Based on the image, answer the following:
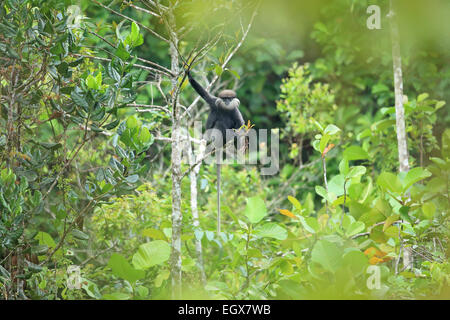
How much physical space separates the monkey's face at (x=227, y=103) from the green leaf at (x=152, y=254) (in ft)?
1.60

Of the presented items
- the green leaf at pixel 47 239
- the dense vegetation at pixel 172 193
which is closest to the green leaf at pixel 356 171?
the dense vegetation at pixel 172 193

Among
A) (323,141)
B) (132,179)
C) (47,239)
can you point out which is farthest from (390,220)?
(47,239)

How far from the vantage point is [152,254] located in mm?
1003

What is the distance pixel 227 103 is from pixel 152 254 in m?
0.52

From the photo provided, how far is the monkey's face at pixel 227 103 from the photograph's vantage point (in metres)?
1.34

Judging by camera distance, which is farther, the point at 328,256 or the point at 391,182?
the point at 391,182

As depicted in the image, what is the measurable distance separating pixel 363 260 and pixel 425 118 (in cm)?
163

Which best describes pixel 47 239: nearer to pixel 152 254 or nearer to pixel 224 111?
pixel 152 254

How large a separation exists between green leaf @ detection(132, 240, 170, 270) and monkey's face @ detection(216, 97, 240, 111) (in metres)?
0.49

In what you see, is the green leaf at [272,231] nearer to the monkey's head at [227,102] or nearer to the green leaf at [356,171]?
the green leaf at [356,171]

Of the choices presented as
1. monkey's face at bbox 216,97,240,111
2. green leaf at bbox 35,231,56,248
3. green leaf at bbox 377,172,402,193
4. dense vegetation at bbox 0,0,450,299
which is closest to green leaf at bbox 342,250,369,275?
dense vegetation at bbox 0,0,450,299

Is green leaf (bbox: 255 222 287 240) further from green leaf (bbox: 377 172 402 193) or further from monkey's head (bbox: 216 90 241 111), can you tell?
monkey's head (bbox: 216 90 241 111)

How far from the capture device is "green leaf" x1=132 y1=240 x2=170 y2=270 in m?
1.00
